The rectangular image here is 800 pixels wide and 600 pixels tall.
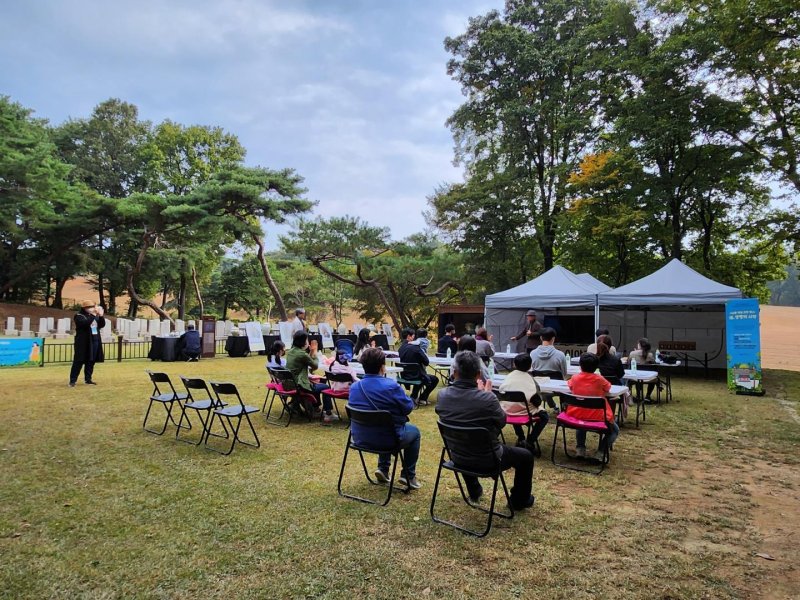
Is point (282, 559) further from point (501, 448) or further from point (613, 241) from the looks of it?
point (613, 241)

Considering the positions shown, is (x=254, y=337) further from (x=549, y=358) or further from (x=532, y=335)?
(x=549, y=358)

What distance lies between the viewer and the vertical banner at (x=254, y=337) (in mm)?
14234

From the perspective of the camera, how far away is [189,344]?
12219 millimetres

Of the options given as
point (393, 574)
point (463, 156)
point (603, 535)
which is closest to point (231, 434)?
point (393, 574)

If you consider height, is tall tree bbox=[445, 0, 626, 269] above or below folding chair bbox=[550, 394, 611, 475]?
above

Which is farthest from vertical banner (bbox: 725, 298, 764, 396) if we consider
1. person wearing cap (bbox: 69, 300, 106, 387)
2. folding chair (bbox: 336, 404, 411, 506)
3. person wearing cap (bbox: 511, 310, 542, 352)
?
person wearing cap (bbox: 69, 300, 106, 387)

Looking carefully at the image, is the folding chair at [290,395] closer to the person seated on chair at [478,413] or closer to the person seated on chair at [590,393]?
the person seated on chair at [478,413]

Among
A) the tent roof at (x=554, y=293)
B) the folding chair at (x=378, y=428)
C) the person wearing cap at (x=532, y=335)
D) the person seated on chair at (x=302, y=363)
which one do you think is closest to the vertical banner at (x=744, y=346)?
the tent roof at (x=554, y=293)

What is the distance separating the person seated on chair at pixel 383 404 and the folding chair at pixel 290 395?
6.45 ft

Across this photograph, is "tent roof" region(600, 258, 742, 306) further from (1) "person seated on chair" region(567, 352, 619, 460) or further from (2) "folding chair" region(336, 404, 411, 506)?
(2) "folding chair" region(336, 404, 411, 506)

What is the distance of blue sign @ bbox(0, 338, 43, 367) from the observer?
10125mm

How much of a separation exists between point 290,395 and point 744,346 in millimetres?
8189

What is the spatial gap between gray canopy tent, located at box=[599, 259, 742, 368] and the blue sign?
13062mm

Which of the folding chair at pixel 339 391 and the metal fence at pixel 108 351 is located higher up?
the folding chair at pixel 339 391
